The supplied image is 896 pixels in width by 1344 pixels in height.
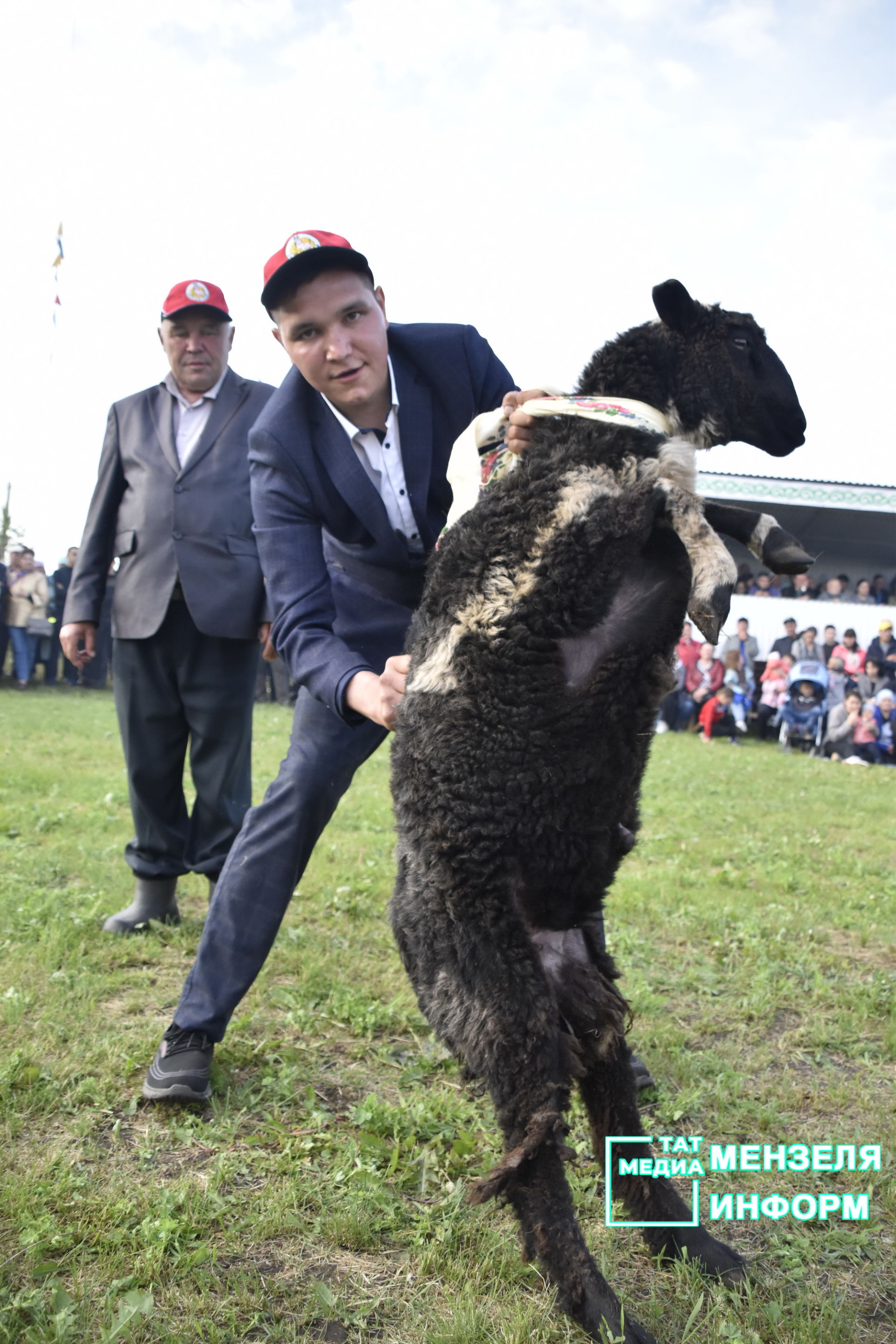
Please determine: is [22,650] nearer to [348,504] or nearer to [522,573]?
[348,504]

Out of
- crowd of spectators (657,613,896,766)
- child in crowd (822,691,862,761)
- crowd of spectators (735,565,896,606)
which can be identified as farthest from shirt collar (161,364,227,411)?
crowd of spectators (735,565,896,606)

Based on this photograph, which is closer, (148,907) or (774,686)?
(148,907)

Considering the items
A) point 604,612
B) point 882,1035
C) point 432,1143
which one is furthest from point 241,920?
point 882,1035

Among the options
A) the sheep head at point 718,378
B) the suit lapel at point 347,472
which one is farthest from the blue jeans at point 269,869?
the sheep head at point 718,378

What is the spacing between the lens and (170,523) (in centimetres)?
418

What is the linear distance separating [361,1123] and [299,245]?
2.47m

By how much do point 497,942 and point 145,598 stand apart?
2.80 m

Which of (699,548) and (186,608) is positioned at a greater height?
(699,548)

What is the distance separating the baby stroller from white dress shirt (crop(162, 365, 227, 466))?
1247cm

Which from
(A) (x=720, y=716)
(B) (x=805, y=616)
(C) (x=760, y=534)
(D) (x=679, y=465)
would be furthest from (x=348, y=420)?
(B) (x=805, y=616)

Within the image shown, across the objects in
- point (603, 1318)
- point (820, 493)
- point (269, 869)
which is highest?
point (820, 493)

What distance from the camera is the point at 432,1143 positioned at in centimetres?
256

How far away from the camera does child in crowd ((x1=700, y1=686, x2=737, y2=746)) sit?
15375 mm

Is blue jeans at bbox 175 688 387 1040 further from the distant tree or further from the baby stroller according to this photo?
the distant tree
